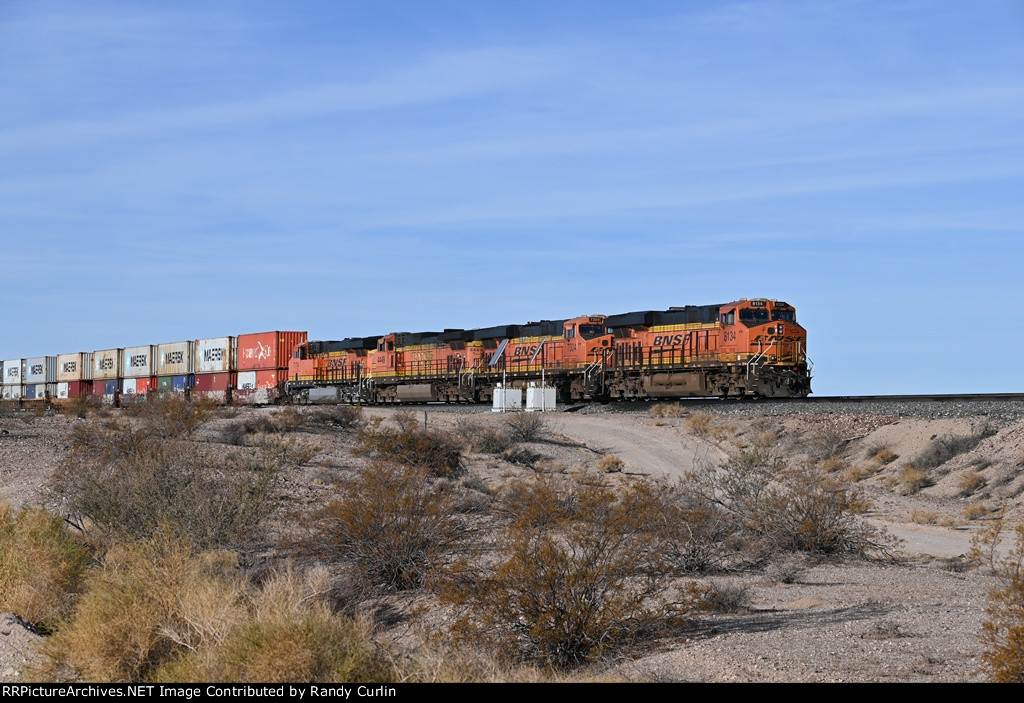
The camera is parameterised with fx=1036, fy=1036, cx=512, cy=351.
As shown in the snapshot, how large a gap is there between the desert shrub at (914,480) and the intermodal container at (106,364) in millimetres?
50567

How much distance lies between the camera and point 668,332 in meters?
40.6

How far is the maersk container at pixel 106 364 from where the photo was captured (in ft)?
214

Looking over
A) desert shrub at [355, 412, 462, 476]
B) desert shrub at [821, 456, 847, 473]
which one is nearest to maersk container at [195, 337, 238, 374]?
desert shrub at [355, 412, 462, 476]

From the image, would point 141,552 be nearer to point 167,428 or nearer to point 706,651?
Result: point 706,651

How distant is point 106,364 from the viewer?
6625 cm

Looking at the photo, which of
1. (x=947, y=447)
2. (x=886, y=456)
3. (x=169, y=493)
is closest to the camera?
(x=169, y=493)

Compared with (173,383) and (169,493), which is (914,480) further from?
(173,383)

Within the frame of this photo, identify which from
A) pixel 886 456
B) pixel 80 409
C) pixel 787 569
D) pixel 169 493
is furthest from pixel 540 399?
pixel 787 569

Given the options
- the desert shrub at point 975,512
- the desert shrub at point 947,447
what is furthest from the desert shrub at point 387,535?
the desert shrub at point 947,447

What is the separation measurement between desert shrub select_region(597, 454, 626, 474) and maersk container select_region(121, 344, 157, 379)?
42.4m

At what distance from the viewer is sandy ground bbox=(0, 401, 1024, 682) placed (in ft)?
29.1

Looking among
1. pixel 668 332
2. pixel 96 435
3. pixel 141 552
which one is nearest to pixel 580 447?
pixel 668 332

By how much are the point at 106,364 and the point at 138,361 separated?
3756 millimetres

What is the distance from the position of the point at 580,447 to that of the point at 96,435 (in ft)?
45.8
